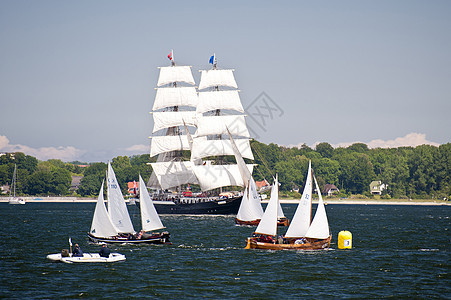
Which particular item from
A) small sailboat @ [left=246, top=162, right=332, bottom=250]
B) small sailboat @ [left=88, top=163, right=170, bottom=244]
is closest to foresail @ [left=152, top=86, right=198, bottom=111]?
small sailboat @ [left=88, top=163, right=170, bottom=244]

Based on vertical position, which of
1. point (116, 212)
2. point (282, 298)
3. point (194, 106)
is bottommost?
point (282, 298)

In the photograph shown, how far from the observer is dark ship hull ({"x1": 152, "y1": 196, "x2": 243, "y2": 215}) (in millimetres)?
132750

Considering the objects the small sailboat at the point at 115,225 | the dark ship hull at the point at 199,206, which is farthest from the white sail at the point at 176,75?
the small sailboat at the point at 115,225

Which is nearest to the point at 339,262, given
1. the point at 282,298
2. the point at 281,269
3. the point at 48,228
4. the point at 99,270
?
the point at 281,269

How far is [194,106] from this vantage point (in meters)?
152

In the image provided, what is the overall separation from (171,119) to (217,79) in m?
15.7

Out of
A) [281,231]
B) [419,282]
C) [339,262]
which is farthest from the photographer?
[281,231]

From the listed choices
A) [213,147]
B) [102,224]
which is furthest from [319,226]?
[213,147]

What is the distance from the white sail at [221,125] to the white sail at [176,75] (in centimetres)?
1615

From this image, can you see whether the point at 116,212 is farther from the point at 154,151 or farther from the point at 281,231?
the point at 154,151

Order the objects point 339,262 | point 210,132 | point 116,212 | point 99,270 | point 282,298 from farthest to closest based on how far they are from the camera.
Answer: point 210,132
point 116,212
point 339,262
point 99,270
point 282,298

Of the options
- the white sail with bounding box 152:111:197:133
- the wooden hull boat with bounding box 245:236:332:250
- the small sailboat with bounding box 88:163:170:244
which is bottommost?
the wooden hull boat with bounding box 245:236:332:250

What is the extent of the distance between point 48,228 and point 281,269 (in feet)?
180

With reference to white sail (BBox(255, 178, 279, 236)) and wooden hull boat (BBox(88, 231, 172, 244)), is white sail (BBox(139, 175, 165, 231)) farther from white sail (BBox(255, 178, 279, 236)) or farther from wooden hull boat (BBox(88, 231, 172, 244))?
white sail (BBox(255, 178, 279, 236))
